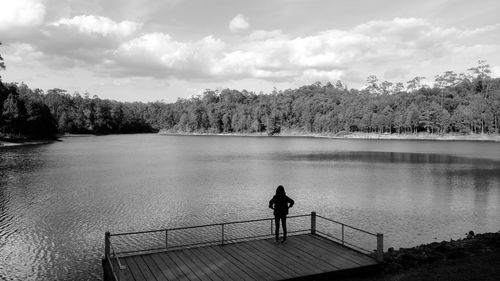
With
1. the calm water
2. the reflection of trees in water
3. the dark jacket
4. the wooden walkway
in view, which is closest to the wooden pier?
the wooden walkway

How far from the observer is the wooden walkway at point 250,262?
40.3 feet

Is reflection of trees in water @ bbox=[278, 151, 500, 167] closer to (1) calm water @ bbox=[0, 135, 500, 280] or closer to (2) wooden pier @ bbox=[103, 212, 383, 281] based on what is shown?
(1) calm water @ bbox=[0, 135, 500, 280]

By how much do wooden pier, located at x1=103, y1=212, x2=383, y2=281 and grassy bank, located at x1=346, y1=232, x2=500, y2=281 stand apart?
0.85 m

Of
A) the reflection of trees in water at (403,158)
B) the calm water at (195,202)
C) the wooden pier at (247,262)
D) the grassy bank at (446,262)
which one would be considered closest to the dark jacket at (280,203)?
the wooden pier at (247,262)

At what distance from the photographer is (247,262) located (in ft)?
44.0

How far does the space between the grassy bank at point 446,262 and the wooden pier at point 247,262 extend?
0.85 meters

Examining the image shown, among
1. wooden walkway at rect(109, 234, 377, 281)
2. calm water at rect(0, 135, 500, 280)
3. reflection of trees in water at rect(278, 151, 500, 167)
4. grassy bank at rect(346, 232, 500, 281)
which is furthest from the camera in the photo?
reflection of trees in water at rect(278, 151, 500, 167)

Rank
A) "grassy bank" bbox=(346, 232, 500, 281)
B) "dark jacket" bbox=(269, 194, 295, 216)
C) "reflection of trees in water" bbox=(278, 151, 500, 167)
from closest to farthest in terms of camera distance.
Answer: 1. "grassy bank" bbox=(346, 232, 500, 281)
2. "dark jacket" bbox=(269, 194, 295, 216)
3. "reflection of trees in water" bbox=(278, 151, 500, 167)

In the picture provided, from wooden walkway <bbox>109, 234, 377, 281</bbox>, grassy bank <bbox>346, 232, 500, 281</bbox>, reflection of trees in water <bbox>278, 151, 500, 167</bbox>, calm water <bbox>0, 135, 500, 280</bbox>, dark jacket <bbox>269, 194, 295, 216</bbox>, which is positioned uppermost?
dark jacket <bbox>269, 194, 295, 216</bbox>

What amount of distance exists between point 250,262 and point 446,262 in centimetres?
760

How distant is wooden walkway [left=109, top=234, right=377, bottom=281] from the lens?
1230cm

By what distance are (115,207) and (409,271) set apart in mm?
22414

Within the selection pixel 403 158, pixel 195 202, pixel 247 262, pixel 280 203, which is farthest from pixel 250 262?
pixel 403 158

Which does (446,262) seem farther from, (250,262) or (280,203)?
(250,262)
